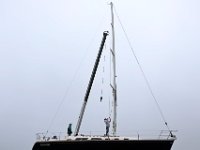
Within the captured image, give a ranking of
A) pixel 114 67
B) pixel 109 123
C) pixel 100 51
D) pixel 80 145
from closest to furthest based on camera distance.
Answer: pixel 80 145, pixel 109 123, pixel 114 67, pixel 100 51

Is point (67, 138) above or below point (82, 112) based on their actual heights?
below

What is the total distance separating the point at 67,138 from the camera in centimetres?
2892

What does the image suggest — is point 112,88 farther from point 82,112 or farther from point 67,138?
point 67,138

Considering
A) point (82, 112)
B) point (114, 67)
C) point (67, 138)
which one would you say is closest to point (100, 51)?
point (114, 67)

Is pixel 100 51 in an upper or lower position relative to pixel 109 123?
upper

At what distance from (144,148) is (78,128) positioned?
8.04 m

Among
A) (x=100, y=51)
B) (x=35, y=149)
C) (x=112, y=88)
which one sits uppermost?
(x=100, y=51)

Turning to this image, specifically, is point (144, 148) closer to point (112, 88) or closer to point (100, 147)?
point (100, 147)

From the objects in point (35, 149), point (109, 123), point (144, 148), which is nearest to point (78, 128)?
point (109, 123)

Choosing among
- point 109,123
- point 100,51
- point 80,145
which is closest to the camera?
point 80,145

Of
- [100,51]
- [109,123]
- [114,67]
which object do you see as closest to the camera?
[109,123]

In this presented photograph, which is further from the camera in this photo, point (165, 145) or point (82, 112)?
point (82, 112)

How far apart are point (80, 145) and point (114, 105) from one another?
628cm

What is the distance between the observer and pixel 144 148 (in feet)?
93.6
